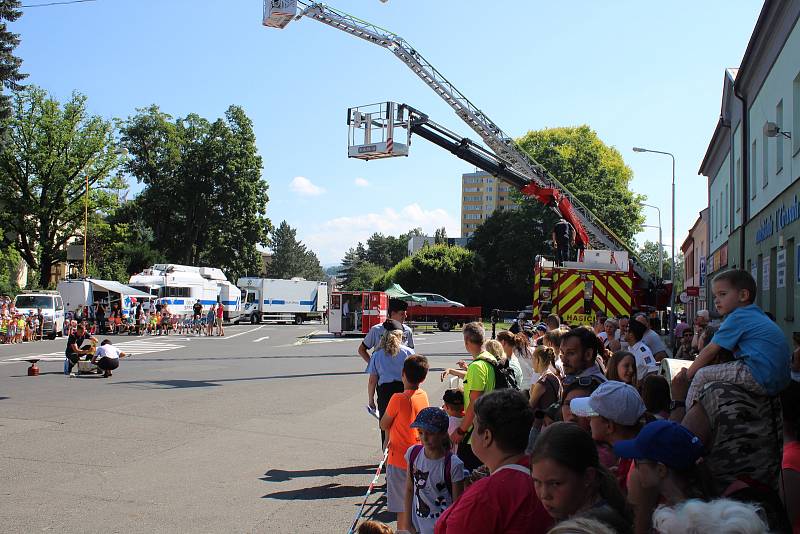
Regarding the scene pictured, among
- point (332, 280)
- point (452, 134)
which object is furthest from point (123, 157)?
point (452, 134)

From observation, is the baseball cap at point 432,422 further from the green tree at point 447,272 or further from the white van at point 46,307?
the green tree at point 447,272

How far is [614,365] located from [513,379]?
116cm

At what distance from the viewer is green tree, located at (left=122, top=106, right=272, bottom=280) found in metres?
66.1

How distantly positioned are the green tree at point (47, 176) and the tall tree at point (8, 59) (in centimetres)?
2290

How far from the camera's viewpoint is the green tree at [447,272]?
→ 2687 inches

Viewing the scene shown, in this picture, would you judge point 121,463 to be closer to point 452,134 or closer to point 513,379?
point 513,379

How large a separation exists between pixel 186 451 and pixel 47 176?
50.4 meters

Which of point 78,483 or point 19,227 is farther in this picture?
point 19,227

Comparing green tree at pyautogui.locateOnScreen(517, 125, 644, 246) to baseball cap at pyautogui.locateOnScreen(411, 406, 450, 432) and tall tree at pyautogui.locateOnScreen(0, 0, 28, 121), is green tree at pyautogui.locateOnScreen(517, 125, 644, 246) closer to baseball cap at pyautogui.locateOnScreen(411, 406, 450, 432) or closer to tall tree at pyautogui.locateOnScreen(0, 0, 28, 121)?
tall tree at pyautogui.locateOnScreen(0, 0, 28, 121)

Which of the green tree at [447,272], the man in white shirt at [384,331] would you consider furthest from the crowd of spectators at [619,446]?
the green tree at [447,272]

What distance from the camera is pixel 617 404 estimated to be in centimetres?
358

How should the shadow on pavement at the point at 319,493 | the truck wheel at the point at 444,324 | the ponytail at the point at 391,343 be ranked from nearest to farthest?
the shadow on pavement at the point at 319,493, the ponytail at the point at 391,343, the truck wheel at the point at 444,324

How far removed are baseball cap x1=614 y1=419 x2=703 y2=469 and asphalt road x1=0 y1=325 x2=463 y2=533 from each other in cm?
407

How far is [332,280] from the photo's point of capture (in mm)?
62375
